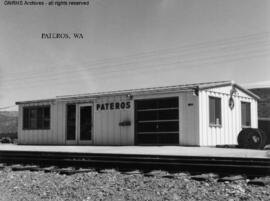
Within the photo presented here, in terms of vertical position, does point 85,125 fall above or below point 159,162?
above

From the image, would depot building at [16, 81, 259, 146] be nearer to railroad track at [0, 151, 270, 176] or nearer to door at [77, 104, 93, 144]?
door at [77, 104, 93, 144]

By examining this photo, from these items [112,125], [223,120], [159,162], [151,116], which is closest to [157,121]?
[151,116]

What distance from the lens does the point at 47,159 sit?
1205 cm

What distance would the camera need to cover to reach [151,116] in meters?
19.9

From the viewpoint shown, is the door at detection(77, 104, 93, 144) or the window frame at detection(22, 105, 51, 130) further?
the window frame at detection(22, 105, 51, 130)

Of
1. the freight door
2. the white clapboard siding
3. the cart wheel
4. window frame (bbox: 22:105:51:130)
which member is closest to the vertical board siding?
the freight door

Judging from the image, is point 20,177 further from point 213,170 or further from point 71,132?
point 71,132

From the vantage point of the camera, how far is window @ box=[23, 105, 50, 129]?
952 inches

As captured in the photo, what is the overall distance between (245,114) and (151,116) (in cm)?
532

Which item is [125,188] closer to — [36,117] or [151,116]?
[151,116]

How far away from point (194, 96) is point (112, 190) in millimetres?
11796

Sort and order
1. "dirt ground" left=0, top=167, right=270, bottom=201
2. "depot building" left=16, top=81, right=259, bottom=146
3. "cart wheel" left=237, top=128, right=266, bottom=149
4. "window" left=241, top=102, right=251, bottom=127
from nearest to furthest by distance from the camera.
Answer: "dirt ground" left=0, top=167, right=270, bottom=201
"cart wheel" left=237, top=128, right=266, bottom=149
"depot building" left=16, top=81, right=259, bottom=146
"window" left=241, top=102, right=251, bottom=127

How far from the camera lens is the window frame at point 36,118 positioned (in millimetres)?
24128

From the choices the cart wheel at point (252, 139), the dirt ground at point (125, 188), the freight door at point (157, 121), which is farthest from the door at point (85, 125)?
the dirt ground at point (125, 188)
